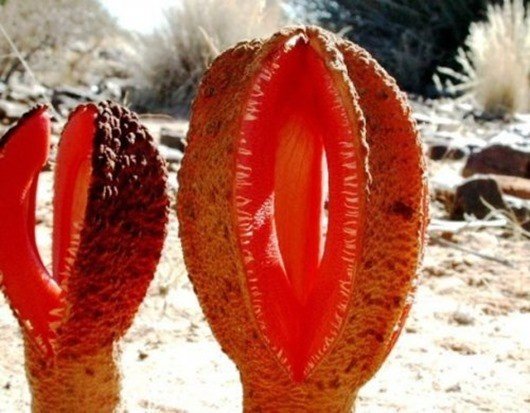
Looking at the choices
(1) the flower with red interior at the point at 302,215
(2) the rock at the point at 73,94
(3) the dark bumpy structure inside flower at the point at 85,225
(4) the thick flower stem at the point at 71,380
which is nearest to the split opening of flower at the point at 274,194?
(1) the flower with red interior at the point at 302,215

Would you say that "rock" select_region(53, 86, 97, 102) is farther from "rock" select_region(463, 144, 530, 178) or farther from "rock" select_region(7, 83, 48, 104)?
"rock" select_region(463, 144, 530, 178)

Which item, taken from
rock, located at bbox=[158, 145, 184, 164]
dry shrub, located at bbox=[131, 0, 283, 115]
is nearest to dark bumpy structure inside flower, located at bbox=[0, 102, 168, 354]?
rock, located at bbox=[158, 145, 184, 164]

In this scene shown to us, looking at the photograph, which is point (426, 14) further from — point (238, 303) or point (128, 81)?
point (238, 303)

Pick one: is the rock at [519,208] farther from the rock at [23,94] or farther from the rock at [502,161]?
the rock at [23,94]

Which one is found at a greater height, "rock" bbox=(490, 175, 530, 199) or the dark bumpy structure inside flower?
the dark bumpy structure inside flower

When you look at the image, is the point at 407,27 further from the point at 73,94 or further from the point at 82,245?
the point at 82,245

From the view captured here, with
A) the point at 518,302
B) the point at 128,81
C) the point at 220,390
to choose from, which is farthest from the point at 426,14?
the point at 220,390

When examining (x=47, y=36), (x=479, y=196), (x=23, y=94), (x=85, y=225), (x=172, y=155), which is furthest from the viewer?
(x=47, y=36)

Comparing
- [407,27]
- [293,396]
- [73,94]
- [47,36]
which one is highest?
[47,36]

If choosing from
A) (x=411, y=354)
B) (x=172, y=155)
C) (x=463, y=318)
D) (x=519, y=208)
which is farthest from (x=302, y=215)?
(x=172, y=155)
